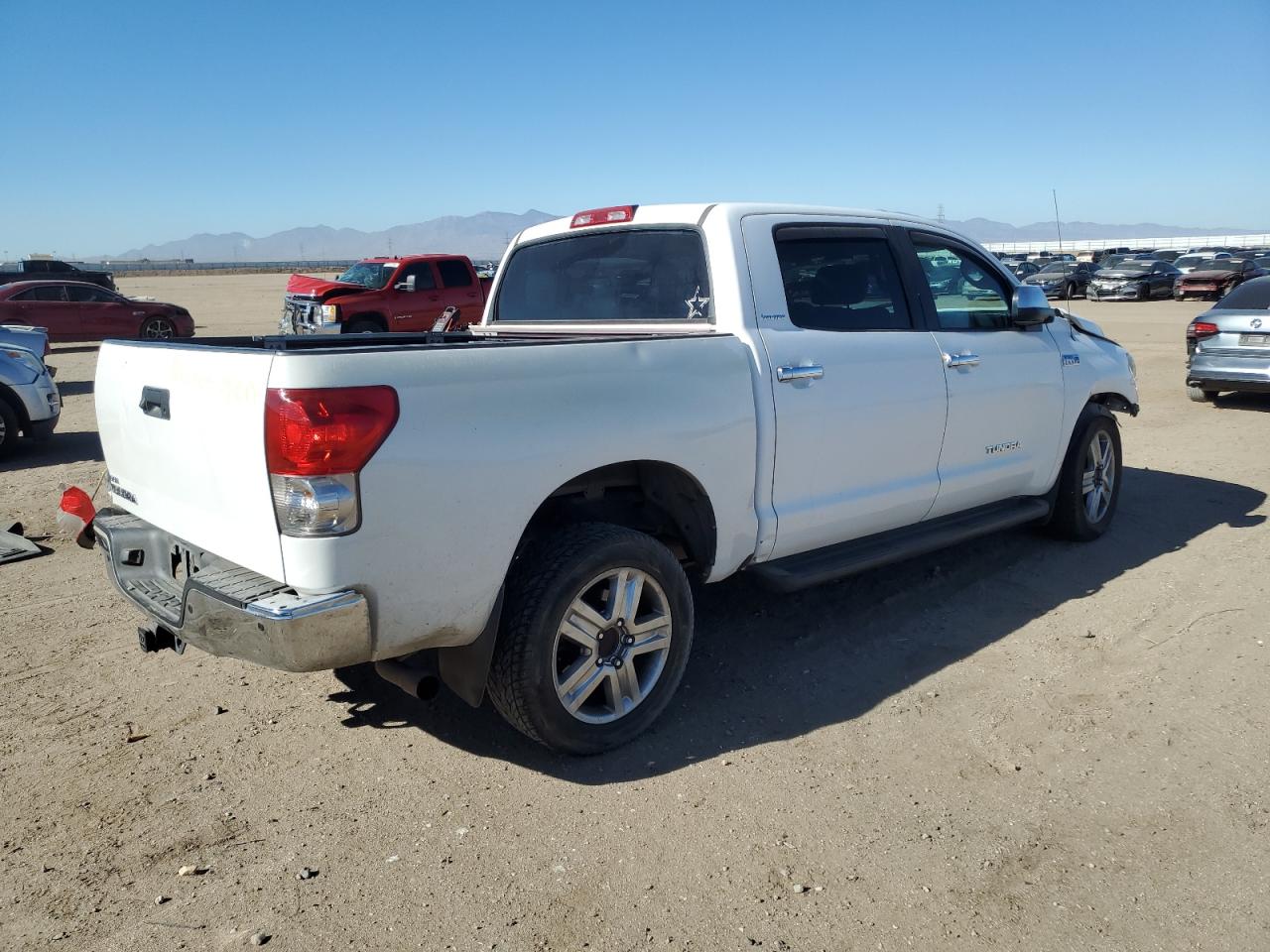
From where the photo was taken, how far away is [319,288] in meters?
17.3

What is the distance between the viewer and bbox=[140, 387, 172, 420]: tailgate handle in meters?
3.24

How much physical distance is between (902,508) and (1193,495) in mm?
4010

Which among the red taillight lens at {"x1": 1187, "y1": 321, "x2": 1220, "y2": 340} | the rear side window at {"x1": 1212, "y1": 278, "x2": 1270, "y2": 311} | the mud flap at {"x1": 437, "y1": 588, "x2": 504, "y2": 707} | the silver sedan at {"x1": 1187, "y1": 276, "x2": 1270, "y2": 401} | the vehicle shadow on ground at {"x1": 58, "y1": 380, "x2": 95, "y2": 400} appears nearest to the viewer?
the mud flap at {"x1": 437, "y1": 588, "x2": 504, "y2": 707}

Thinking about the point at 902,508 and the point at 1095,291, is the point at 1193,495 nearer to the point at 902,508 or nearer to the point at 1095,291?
the point at 902,508

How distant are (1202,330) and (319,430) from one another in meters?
11.4

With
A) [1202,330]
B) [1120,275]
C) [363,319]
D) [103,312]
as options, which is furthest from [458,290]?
[1120,275]

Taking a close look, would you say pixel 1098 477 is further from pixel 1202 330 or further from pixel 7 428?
pixel 7 428

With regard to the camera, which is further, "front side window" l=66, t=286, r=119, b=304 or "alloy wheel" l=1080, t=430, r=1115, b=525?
"front side window" l=66, t=286, r=119, b=304

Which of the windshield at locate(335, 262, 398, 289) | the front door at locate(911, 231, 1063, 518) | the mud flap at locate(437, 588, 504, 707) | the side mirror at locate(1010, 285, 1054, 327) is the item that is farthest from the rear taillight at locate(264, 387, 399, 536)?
the windshield at locate(335, 262, 398, 289)

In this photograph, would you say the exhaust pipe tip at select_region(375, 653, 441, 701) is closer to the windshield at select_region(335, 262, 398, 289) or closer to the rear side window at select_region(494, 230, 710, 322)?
the rear side window at select_region(494, 230, 710, 322)

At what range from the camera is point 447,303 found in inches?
718

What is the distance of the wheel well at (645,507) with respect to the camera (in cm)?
359

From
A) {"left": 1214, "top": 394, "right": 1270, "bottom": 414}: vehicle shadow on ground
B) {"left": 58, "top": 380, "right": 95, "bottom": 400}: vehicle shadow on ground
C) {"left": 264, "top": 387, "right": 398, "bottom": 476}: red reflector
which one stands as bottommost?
{"left": 1214, "top": 394, "right": 1270, "bottom": 414}: vehicle shadow on ground

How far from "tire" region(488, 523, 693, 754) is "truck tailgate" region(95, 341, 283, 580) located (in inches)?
33.5
